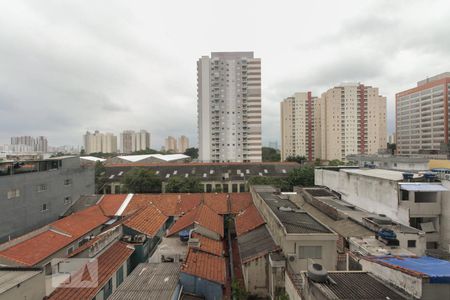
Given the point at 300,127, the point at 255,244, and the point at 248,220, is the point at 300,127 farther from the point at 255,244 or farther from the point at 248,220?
the point at 255,244

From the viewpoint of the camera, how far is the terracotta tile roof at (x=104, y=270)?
8453 millimetres

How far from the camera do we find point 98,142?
108 metres

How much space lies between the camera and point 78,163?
2453 cm

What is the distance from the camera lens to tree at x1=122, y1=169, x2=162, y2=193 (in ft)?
100

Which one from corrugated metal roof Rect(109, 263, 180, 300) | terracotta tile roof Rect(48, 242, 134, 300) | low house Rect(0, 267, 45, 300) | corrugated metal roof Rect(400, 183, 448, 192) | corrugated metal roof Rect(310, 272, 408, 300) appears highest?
corrugated metal roof Rect(400, 183, 448, 192)

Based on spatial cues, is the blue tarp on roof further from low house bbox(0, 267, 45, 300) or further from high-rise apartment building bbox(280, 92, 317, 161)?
high-rise apartment building bbox(280, 92, 317, 161)

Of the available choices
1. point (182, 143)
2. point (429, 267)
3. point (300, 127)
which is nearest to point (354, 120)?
point (300, 127)

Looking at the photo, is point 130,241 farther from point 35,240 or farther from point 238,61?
point 238,61

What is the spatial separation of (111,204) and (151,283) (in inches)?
629

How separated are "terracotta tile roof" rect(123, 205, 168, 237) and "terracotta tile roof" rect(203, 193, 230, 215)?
15.0 ft

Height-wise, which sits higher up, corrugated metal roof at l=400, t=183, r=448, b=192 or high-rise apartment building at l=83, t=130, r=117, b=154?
high-rise apartment building at l=83, t=130, r=117, b=154

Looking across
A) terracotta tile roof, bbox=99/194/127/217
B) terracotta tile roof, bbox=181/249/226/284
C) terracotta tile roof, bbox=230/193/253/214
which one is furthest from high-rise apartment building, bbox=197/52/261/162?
terracotta tile roof, bbox=181/249/226/284

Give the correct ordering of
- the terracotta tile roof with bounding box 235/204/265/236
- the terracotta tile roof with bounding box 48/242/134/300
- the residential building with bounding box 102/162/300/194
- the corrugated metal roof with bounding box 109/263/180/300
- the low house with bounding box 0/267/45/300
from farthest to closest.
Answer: the residential building with bounding box 102/162/300/194 → the terracotta tile roof with bounding box 235/204/265/236 → the terracotta tile roof with bounding box 48/242/134/300 → the corrugated metal roof with bounding box 109/263/180/300 → the low house with bounding box 0/267/45/300

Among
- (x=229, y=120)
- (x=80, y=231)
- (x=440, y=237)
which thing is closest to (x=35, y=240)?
(x=80, y=231)
